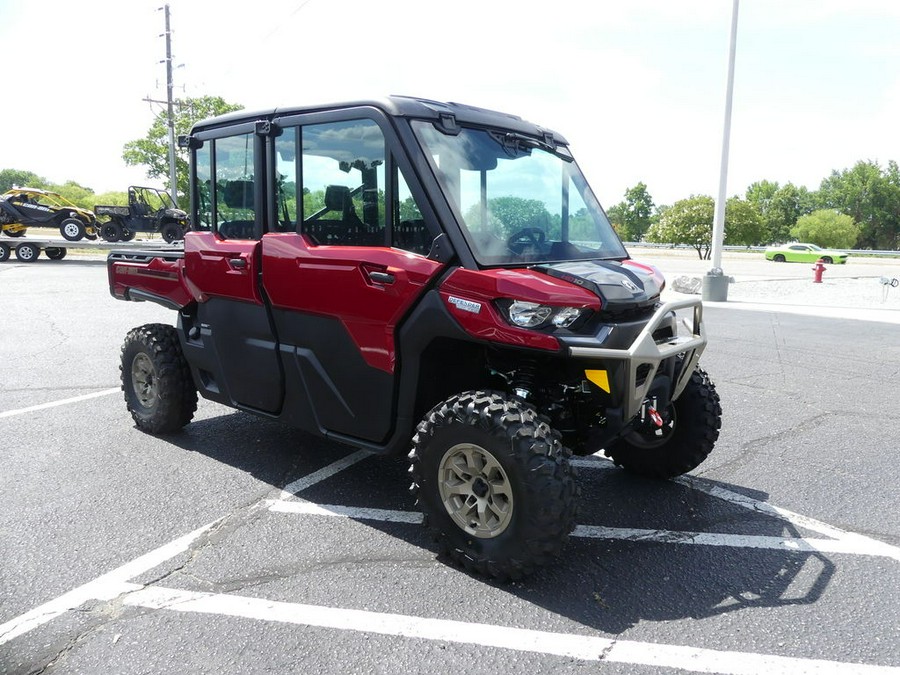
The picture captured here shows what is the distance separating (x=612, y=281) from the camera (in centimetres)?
317

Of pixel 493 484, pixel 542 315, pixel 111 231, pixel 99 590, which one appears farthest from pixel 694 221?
pixel 99 590

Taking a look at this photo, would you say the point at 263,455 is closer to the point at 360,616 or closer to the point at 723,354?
the point at 360,616

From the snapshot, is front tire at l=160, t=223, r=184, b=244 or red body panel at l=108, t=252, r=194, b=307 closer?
red body panel at l=108, t=252, r=194, b=307

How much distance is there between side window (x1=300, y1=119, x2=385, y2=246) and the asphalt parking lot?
160 centimetres

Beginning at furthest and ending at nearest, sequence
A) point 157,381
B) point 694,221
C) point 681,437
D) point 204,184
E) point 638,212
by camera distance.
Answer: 1. point 638,212
2. point 694,221
3. point 157,381
4. point 204,184
5. point 681,437

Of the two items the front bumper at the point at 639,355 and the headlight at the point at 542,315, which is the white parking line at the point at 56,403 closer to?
the headlight at the point at 542,315

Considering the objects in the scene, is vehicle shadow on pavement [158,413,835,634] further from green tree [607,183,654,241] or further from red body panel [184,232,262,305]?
green tree [607,183,654,241]

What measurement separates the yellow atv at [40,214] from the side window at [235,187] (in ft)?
83.8

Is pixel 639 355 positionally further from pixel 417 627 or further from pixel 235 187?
pixel 235 187

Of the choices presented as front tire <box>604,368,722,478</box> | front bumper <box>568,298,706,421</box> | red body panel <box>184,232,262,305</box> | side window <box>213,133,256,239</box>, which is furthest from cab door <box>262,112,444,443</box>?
front tire <box>604,368,722,478</box>

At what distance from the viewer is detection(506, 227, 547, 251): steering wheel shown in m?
3.40

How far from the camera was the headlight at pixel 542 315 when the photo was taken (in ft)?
9.78

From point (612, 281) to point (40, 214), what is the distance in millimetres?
28307

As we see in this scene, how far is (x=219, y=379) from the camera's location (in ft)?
14.7
